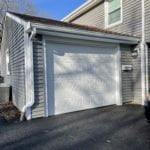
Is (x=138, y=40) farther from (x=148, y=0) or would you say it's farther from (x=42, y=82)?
(x=42, y=82)

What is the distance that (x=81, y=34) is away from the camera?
212 inches

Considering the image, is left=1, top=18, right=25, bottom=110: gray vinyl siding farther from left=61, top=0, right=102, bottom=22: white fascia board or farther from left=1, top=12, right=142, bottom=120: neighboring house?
left=61, top=0, right=102, bottom=22: white fascia board

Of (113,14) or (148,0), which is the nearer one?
(148,0)

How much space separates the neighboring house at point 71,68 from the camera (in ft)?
16.3

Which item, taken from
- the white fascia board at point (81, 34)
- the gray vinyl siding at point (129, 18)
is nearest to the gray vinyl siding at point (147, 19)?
the gray vinyl siding at point (129, 18)

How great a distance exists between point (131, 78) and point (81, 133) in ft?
13.1

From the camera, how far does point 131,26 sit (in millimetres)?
6949

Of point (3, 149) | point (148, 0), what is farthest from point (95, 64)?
point (3, 149)

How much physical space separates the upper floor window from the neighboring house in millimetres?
1646

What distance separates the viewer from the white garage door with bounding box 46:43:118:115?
17.5 ft

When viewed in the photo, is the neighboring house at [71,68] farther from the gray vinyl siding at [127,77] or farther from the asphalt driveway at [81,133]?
the asphalt driveway at [81,133]

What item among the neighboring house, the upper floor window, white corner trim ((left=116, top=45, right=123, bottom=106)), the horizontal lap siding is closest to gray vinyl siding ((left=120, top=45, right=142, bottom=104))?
the neighboring house

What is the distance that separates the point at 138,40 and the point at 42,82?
4.07 m

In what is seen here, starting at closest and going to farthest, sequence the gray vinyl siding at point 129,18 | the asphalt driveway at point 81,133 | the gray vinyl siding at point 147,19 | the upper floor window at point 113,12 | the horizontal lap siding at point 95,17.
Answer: the asphalt driveway at point 81,133 < the gray vinyl siding at point 147,19 < the gray vinyl siding at point 129,18 < the upper floor window at point 113,12 < the horizontal lap siding at point 95,17
